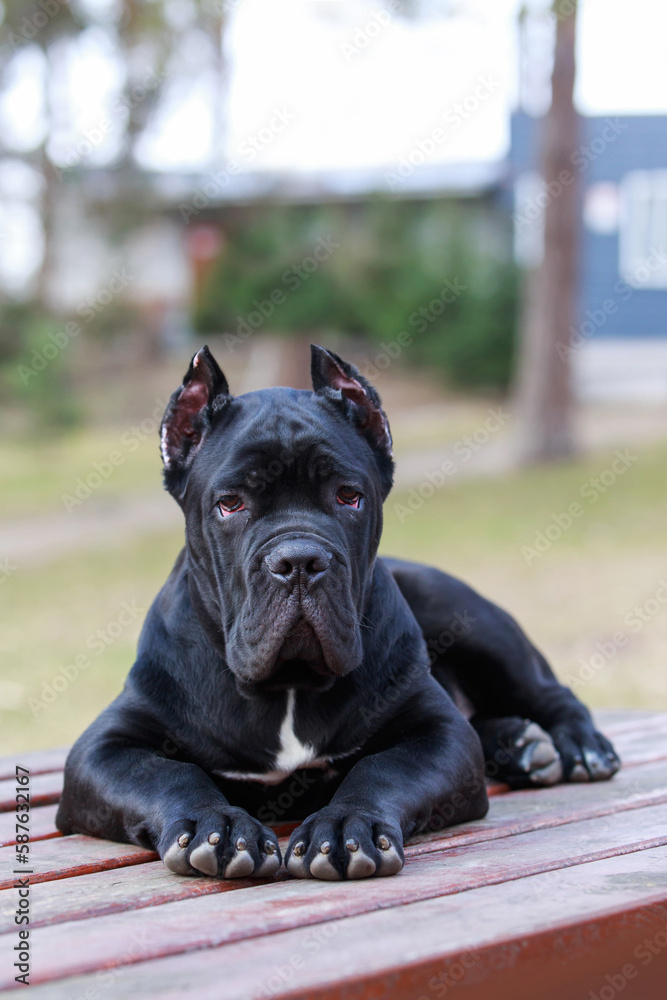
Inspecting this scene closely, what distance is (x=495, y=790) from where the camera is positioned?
3418 mm

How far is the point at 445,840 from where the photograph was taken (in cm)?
271

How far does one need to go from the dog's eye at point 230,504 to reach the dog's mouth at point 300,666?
0.38 meters

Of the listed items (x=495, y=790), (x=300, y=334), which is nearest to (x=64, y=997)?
(x=495, y=790)

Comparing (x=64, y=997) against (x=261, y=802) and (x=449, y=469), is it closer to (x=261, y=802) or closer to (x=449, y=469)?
(x=261, y=802)

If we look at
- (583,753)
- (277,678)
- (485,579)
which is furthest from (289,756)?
(485,579)

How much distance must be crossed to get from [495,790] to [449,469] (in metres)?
10.9

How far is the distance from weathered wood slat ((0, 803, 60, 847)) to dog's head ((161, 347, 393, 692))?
2.45ft

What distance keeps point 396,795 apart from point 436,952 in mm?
709

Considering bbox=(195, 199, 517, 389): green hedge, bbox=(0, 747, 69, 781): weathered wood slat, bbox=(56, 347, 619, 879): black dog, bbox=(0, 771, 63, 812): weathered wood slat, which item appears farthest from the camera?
bbox=(195, 199, 517, 389): green hedge

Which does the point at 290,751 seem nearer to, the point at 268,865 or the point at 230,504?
the point at 268,865

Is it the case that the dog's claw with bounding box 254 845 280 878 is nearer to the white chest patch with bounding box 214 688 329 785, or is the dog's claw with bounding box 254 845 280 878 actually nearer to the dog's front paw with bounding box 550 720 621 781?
the white chest patch with bounding box 214 688 329 785

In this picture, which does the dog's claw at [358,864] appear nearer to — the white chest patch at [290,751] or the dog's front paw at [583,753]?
the white chest patch at [290,751]

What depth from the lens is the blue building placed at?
67.0 feet

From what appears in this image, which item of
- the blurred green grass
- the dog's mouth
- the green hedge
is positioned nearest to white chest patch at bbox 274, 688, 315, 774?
the dog's mouth
